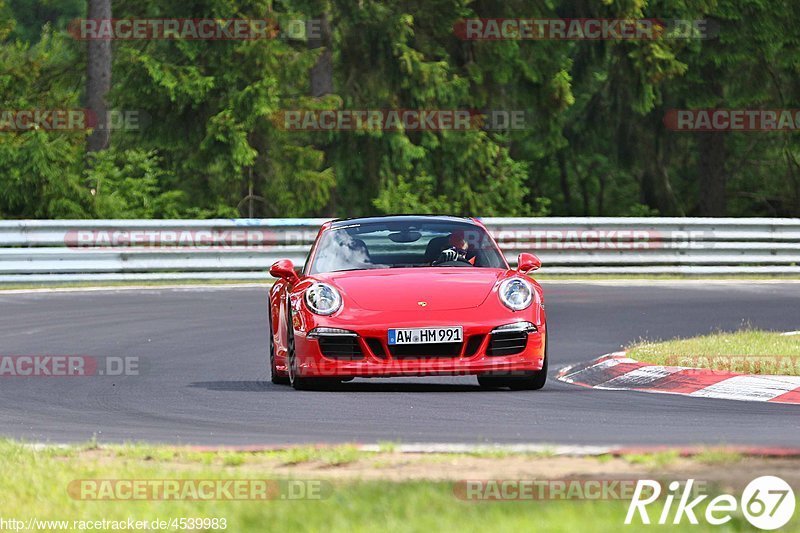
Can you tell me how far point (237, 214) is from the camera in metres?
32.5

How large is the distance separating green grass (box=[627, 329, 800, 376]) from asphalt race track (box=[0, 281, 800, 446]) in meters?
0.95

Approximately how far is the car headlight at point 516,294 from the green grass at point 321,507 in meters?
4.15

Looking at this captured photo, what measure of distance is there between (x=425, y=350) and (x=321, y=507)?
537 cm

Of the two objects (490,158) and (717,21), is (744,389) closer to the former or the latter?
(490,158)

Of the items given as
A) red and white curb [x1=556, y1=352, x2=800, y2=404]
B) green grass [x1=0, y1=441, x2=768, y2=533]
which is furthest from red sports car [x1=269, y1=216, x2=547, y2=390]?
green grass [x1=0, y1=441, x2=768, y2=533]

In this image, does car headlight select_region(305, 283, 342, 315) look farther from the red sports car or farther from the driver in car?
the driver in car

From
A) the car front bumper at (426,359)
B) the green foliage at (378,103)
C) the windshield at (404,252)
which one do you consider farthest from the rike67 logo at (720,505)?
the green foliage at (378,103)

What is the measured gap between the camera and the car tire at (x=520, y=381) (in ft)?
39.6

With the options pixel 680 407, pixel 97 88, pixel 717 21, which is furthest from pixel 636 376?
pixel 717 21

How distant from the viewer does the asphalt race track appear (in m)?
9.32

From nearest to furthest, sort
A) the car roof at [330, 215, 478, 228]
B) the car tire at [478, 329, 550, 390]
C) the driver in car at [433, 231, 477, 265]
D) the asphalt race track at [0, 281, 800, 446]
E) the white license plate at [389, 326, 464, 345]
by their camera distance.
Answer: the asphalt race track at [0, 281, 800, 446], the white license plate at [389, 326, 464, 345], the car tire at [478, 329, 550, 390], the driver in car at [433, 231, 477, 265], the car roof at [330, 215, 478, 228]

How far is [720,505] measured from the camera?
6.12m

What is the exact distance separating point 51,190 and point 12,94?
3761mm

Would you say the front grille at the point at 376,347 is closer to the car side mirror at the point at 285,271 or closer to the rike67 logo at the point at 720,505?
the car side mirror at the point at 285,271
